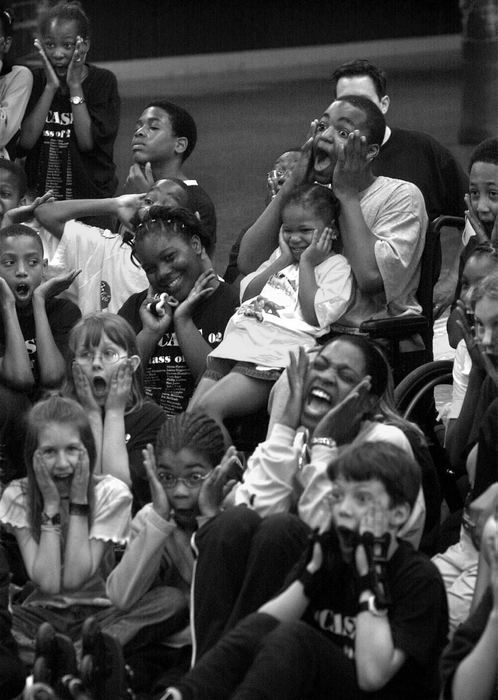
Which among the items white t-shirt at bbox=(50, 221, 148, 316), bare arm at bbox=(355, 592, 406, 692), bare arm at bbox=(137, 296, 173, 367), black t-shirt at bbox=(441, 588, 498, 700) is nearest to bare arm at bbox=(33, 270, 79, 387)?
bare arm at bbox=(137, 296, 173, 367)

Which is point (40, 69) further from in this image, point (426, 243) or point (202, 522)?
point (202, 522)

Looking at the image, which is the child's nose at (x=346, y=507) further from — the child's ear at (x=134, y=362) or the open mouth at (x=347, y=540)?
the child's ear at (x=134, y=362)

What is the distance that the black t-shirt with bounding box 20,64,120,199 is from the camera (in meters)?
7.28

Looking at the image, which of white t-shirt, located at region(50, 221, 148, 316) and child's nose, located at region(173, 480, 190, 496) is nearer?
child's nose, located at region(173, 480, 190, 496)

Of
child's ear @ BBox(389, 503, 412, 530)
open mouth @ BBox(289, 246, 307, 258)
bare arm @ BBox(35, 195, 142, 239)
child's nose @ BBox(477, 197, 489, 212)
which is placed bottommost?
child's ear @ BBox(389, 503, 412, 530)

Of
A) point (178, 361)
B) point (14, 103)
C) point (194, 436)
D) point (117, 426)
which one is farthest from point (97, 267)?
point (194, 436)

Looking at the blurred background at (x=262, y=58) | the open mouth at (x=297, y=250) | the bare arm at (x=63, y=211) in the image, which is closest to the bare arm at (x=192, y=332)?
the open mouth at (x=297, y=250)

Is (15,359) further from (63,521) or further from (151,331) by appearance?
(63,521)

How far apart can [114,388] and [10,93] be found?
9.29 feet

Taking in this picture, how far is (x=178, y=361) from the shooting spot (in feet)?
17.8

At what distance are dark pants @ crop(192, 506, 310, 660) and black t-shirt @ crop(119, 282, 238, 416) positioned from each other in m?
1.44

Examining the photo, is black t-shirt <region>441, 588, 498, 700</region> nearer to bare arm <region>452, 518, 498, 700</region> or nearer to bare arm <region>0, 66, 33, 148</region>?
bare arm <region>452, 518, 498, 700</region>

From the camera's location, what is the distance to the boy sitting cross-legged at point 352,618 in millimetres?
3500

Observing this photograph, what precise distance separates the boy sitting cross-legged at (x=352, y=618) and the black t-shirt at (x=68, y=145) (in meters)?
3.87
